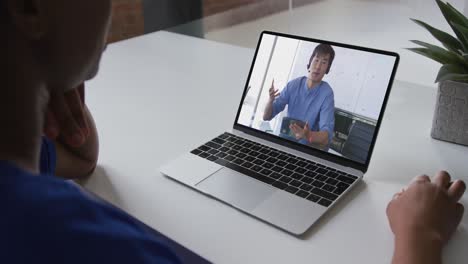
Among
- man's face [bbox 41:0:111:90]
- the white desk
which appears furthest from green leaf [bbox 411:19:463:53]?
man's face [bbox 41:0:111:90]

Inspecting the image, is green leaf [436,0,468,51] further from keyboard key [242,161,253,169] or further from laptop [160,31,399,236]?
keyboard key [242,161,253,169]

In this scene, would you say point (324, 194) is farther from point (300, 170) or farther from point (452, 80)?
point (452, 80)

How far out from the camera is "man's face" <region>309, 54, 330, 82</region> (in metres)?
0.87

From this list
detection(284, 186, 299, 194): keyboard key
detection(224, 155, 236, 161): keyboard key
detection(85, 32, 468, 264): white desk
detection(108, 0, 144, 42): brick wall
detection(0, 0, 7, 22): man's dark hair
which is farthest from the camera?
detection(108, 0, 144, 42): brick wall

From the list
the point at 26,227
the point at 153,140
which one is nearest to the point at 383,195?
the point at 153,140

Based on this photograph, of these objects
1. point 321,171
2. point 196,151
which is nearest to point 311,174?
point 321,171

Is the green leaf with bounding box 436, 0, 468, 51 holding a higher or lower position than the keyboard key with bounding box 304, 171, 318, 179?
higher

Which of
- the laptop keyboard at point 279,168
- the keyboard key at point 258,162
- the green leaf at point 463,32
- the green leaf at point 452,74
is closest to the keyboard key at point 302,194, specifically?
the laptop keyboard at point 279,168

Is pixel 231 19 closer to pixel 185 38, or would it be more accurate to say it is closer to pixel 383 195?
pixel 185 38

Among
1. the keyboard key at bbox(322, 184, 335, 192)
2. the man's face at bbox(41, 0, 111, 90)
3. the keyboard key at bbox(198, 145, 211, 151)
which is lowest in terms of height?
the keyboard key at bbox(198, 145, 211, 151)

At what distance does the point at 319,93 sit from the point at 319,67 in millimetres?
51

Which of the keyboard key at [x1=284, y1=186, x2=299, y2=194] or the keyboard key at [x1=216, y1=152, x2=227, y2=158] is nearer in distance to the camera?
the keyboard key at [x1=284, y1=186, x2=299, y2=194]

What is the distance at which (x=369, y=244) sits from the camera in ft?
2.13

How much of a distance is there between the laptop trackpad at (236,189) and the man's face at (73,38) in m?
0.33
